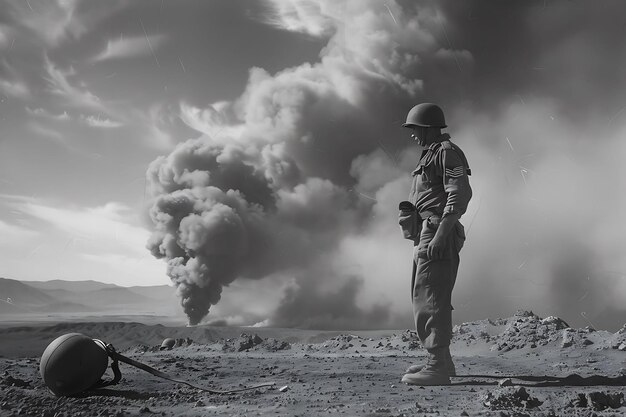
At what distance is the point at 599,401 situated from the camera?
6.11 m

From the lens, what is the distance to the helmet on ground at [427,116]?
325 inches

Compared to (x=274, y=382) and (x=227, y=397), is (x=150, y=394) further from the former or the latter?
(x=274, y=382)

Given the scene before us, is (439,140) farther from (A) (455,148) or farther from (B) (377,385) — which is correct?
(B) (377,385)

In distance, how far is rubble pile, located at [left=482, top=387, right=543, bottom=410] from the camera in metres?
6.12

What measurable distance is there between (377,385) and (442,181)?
3.61 metres

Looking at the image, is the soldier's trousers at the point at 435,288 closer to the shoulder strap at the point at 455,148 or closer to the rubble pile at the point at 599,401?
the shoulder strap at the point at 455,148

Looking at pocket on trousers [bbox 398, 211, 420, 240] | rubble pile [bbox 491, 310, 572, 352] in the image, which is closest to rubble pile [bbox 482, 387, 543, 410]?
pocket on trousers [bbox 398, 211, 420, 240]

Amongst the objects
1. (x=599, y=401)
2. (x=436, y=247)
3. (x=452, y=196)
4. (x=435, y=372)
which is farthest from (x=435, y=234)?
(x=599, y=401)

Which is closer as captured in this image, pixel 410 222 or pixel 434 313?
pixel 434 313

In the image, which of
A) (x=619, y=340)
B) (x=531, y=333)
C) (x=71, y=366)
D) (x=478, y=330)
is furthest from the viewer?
(x=478, y=330)

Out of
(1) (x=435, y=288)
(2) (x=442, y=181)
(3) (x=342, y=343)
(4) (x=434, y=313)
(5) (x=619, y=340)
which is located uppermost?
(2) (x=442, y=181)

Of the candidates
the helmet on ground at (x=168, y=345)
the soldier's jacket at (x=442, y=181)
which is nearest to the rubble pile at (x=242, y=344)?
the helmet on ground at (x=168, y=345)

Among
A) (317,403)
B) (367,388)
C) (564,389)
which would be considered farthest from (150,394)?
(564,389)

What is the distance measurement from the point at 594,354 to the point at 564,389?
498 centimetres
